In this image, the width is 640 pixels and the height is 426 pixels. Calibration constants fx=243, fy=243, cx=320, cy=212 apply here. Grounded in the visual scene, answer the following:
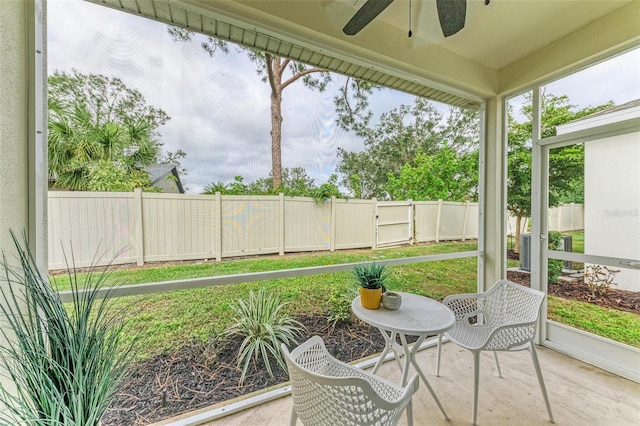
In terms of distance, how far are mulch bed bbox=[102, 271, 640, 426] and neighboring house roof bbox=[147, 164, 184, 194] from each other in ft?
3.68

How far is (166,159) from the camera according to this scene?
1.55 m

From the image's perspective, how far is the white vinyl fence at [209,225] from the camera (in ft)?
4.48

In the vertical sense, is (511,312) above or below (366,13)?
below

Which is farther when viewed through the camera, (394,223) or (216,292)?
(394,223)

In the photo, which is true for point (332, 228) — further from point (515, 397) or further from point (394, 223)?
point (515, 397)

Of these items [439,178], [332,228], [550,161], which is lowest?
[332,228]

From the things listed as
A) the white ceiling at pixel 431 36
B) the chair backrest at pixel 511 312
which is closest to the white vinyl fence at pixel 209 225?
the chair backrest at pixel 511 312

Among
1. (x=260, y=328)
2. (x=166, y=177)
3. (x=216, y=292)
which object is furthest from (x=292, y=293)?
(x=166, y=177)

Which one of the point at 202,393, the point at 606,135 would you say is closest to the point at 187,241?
the point at 202,393

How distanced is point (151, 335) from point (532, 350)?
8.26 feet

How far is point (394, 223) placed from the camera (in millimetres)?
2486

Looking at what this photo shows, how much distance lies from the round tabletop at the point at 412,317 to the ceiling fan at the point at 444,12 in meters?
1.59

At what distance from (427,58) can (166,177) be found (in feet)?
7.85

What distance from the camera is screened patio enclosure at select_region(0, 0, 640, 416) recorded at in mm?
1153
